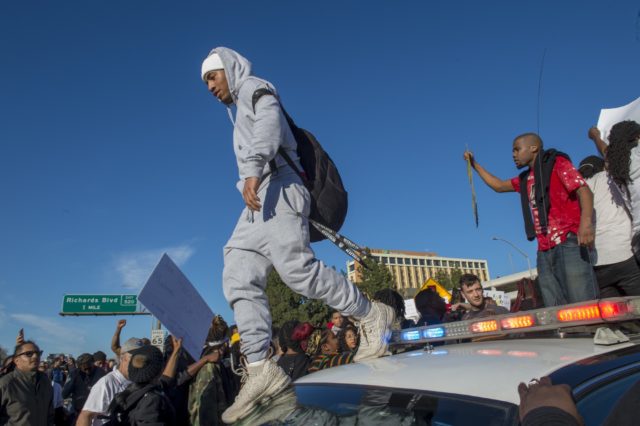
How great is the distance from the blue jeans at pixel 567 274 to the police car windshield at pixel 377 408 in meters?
2.15

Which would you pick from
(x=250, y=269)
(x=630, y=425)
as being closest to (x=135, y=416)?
(x=250, y=269)

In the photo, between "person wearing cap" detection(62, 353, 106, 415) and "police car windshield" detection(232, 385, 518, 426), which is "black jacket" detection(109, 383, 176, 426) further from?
"person wearing cap" detection(62, 353, 106, 415)

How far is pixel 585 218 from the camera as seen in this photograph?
3445 mm

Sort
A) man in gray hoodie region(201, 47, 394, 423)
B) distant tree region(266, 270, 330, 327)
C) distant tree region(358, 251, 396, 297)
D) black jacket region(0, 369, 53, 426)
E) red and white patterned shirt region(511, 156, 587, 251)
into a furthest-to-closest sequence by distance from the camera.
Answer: distant tree region(358, 251, 396, 297)
distant tree region(266, 270, 330, 327)
black jacket region(0, 369, 53, 426)
red and white patterned shirt region(511, 156, 587, 251)
man in gray hoodie region(201, 47, 394, 423)

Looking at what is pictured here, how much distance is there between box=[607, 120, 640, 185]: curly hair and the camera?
3477mm

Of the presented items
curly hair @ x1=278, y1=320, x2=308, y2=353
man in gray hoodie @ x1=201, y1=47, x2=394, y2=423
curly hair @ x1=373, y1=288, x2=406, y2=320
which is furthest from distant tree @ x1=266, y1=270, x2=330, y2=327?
man in gray hoodie @ x1=201, y1=47, x2=394, y2=423

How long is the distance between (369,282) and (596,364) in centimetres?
3394

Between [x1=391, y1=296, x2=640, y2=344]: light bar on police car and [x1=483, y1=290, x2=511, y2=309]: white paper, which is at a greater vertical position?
[x1=483, y1=290, x2=511, y2=309]: white paper

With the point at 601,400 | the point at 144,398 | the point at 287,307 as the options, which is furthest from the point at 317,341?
the point at 287,307

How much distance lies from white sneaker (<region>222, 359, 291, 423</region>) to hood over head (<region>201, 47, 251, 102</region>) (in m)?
1.62

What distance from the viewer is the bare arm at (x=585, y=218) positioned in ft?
11.1

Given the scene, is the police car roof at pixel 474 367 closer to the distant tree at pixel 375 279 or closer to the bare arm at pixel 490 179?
the bare arm at pixel 490 179

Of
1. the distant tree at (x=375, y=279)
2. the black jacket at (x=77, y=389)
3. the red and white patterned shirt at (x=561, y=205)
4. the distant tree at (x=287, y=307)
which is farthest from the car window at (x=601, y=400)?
the distant tree at (x=375, y=279)

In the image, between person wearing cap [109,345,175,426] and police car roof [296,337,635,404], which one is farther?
A: person wearing cap [109,345,175,426]
